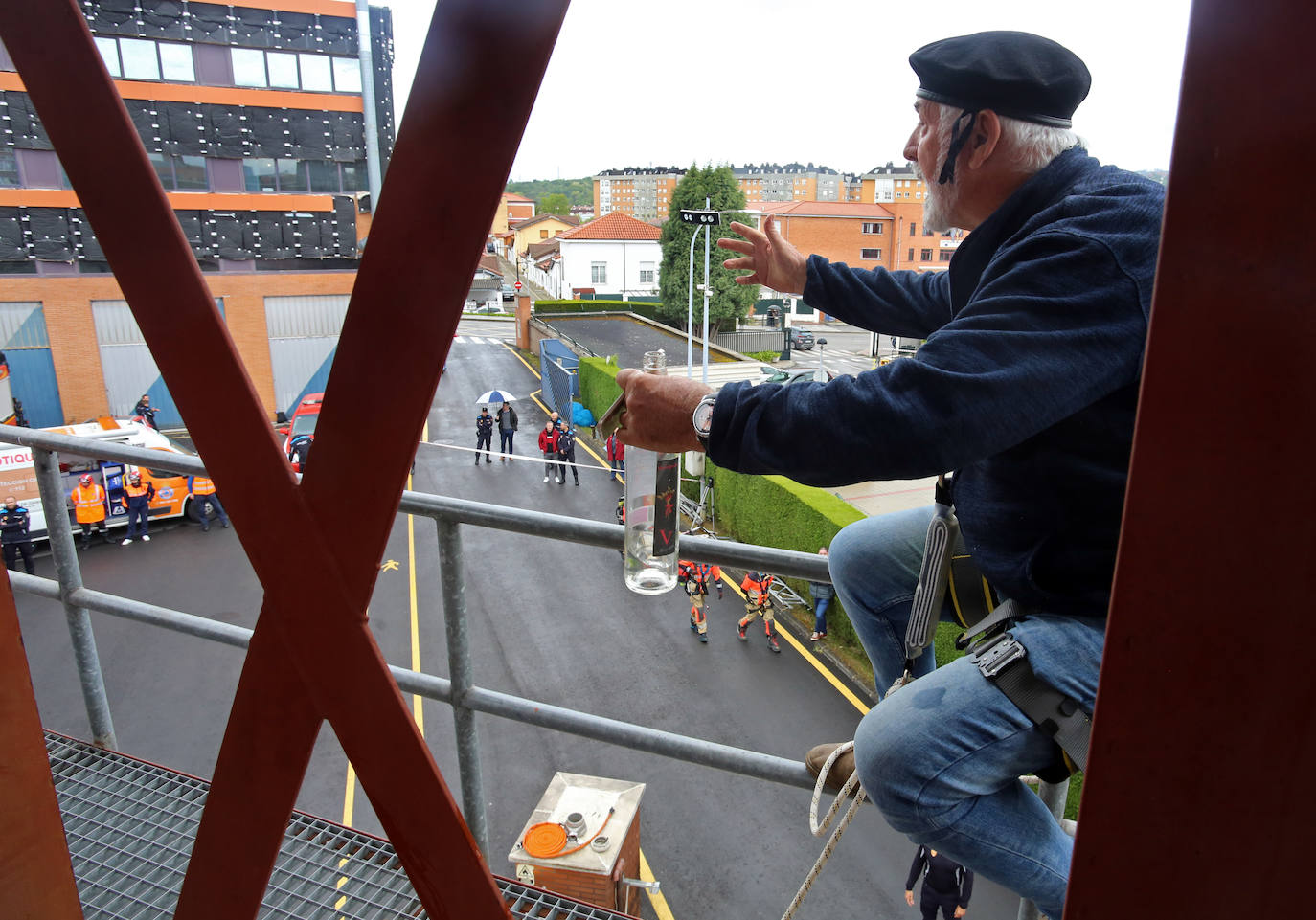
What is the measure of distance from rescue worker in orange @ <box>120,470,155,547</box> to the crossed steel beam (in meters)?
15.0

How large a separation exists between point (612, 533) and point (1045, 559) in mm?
777

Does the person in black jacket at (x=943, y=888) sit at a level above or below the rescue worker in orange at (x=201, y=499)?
above

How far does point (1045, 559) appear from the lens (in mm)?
1113

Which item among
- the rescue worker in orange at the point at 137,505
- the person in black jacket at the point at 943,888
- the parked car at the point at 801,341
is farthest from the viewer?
the parked car at the point at 801,341

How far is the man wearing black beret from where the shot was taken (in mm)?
917

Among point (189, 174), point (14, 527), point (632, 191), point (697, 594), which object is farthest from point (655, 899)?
point (632, 191)

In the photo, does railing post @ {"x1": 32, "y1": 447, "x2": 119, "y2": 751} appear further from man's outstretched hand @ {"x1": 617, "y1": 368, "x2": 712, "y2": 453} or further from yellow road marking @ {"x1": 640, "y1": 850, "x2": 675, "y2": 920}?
yellow road marking @ {"x1": 640, "y1": 850, "x2": 675, "y2": 920}

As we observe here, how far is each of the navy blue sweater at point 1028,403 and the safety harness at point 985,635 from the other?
9cm

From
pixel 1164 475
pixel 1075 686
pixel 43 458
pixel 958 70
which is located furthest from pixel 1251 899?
pixel 43 458

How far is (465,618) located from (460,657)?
86 millimetres

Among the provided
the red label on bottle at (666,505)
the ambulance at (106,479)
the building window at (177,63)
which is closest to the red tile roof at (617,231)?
the building window at (177,63)

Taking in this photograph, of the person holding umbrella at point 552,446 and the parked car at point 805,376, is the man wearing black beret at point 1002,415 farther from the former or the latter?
the person holding umbrella at point 552,446

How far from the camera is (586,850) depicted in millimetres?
4113

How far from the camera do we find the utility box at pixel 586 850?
389cm
